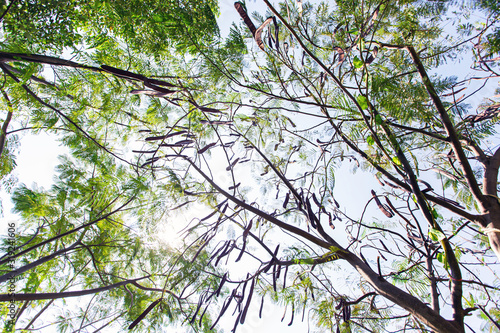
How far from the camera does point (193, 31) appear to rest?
1.82 m

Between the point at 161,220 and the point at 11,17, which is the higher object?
the point at 11,17

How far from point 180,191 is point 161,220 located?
0.28 m

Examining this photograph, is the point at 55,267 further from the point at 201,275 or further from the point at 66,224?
the point at 201,275

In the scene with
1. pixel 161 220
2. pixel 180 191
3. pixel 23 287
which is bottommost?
pixel 23 287

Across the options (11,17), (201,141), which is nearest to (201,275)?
(201,141)

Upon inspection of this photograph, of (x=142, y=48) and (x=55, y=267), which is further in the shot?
(x=55, y=267)

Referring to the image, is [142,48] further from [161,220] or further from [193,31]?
[161,220]

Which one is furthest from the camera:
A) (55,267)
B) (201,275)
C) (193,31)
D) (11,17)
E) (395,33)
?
(55,267)

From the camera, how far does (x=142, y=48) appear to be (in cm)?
208

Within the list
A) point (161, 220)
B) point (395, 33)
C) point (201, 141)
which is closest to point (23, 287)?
point (161, 220)

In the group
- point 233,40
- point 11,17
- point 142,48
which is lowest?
point 11,17

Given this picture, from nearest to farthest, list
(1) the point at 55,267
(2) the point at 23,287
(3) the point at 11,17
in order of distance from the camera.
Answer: (3) the point at 11,17 < (2) the point at 23,287 < (1) the point at 55,267

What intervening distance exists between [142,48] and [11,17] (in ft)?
2.66

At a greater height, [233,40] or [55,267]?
[233,40]
